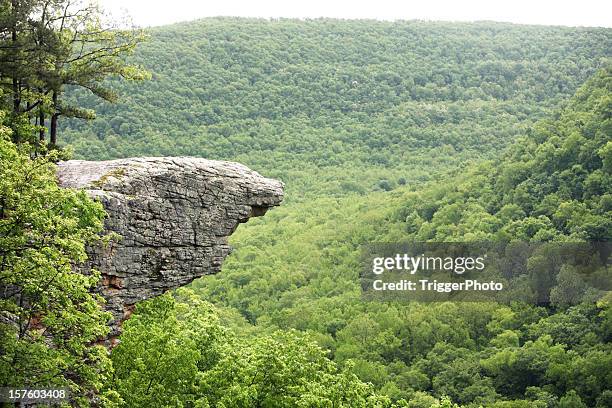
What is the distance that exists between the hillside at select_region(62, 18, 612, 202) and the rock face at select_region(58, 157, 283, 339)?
223ft

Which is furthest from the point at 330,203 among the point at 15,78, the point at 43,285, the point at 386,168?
the point at 43,285

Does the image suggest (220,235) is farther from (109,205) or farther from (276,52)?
(276,52)

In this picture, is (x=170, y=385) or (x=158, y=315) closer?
(x=170, y=385)

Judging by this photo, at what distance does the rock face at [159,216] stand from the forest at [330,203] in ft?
4.56

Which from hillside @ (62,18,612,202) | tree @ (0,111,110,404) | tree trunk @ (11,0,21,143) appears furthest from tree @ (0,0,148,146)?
hillside @ (62,18,612,202)

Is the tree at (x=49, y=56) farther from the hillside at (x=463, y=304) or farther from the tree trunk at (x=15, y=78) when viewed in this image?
the hillside at (x=463, y=304)

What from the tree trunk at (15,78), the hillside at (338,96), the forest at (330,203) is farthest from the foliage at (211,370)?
the hillside at (338,96)

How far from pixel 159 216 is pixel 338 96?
107452mm

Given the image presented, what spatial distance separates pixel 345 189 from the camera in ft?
314

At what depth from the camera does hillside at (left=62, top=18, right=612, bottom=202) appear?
100500 millimetres

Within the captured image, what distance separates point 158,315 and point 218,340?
2.27m

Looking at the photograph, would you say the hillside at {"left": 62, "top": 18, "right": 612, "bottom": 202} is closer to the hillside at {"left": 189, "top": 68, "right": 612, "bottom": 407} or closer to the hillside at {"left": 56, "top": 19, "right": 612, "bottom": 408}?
the hillside at {"left": 56, "top": 19, "right": 612, "bottom": 408}

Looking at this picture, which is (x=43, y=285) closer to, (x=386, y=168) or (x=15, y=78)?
(x=15, y=78)

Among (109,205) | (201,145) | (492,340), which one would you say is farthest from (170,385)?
(201,145)
